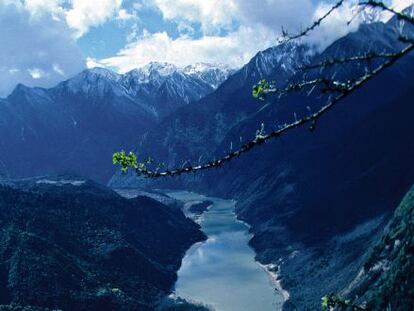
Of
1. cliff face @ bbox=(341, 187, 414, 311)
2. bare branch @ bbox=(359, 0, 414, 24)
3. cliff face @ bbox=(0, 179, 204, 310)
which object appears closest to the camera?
bare branch @ bbox=(359, 0, 414, 24)

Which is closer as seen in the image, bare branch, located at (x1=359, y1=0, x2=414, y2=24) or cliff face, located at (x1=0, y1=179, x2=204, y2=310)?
bare branch, located at (x1=359, y1=0, x2=414, y2=24)

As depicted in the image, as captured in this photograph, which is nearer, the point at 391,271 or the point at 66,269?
the point at 391,271

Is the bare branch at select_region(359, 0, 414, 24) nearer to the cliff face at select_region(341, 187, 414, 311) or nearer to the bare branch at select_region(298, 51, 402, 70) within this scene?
the bare branch at select_region(298, 51, 402, 70)

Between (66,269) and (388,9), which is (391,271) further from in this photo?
(388,9)

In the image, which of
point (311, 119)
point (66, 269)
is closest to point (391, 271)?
point (66, 269)

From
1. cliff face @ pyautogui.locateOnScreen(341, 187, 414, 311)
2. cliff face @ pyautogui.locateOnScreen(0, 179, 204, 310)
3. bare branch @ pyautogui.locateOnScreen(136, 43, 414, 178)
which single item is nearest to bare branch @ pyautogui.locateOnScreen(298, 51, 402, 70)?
bare branch @ pyautogui.locateOnScreen(136, 43, 414, 178)

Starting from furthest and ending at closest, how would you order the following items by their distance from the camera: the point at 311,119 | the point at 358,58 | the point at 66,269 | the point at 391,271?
the point at 66,269 → the point at 391,271 → the point at 311,119 → the point at 358,58

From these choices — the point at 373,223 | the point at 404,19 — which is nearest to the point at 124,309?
the point at 373,223

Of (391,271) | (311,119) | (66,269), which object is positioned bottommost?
(311,119)

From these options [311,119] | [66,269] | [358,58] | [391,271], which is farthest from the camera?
[66,269]

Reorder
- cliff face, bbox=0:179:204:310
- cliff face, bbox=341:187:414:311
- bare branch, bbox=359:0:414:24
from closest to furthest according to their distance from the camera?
bare branch, bbox=359:0:414:24, cliff face, bbox=341:187:414:311, cliff face, bbox=0:179:204:310

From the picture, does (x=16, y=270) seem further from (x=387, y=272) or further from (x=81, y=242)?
(x=387, y=272)
